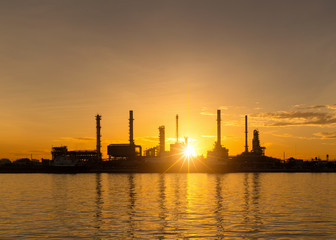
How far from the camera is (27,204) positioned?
141 ft

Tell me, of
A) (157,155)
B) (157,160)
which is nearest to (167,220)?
(157,160)

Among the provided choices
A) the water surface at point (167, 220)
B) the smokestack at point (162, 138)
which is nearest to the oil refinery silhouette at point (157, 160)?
the smokestack at point (162, 138)

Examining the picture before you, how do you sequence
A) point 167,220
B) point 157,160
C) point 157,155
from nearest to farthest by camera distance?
point 167,220, point 157,160, point 157,155

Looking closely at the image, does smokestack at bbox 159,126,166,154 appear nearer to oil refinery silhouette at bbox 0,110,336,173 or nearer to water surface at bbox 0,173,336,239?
oil refinery silhouette at bbox 0,110,336,173

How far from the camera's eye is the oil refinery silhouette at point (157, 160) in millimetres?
171125

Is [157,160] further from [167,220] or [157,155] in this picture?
[167,220]

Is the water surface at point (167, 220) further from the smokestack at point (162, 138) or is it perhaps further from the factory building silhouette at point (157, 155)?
the smokestack at point (162, 138)

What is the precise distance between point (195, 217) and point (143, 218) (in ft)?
15.8

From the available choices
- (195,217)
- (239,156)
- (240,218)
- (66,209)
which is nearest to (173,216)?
(195,217)

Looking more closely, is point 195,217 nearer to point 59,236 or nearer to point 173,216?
point 173,216

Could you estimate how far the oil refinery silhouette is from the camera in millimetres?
171125

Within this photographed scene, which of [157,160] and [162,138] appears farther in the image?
[162,138]

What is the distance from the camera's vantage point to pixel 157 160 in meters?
175

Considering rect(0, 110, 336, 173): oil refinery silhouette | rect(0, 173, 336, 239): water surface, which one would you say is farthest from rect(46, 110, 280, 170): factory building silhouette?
rect(0, 173, 336, 239): water surface
